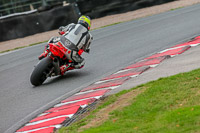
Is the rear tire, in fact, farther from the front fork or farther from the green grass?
the green grass

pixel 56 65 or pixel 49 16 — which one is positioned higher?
pixel 49 16

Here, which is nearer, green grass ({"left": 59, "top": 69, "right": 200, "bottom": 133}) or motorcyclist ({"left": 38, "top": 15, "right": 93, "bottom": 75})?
A: green grass ({"left": 59, "top": 69, "right": 200, "bottom": 133})

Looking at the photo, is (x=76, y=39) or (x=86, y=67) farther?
(x=86, y=67)

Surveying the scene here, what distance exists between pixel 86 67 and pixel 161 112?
5701 mm

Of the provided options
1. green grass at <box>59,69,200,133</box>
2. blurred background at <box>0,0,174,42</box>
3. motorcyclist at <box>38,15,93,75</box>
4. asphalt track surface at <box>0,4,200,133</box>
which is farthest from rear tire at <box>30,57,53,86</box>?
blurred background at <box>0,0,174,42</box>

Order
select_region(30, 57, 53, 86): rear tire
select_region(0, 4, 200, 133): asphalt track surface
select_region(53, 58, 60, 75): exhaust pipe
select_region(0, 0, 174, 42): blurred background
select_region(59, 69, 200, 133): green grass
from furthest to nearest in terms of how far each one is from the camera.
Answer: select_region(0, 0, 174, 42): blurred background → select_region(53, 58, 60, 75): exhaust pipe → select_region(30, 57, 53, 86): rear tire → select_region(0, 4, 200, 133): asphalt track surface → select_region(59, 69, 200, 133): green grass

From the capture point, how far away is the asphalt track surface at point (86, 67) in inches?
307

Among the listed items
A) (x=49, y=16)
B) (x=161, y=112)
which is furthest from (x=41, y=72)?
(x=49, y=16)

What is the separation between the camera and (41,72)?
9297 mm

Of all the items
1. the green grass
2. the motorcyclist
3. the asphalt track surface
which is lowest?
the asphalt track surface

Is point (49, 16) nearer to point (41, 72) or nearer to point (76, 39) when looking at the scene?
point (76, 39)

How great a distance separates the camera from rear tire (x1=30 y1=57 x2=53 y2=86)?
366 inches

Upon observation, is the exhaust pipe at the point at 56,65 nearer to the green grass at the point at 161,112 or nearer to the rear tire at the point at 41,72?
the rear tire at the point at 41,72

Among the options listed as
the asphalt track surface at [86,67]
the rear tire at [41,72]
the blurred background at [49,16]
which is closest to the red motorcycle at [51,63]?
the rear tire at [41,72]
